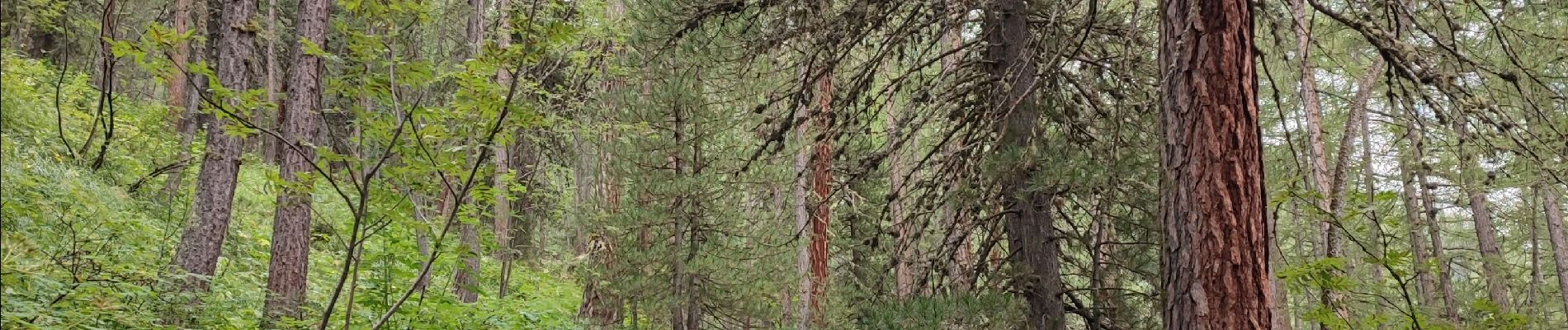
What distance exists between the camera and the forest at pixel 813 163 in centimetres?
349

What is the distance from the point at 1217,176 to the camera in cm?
345

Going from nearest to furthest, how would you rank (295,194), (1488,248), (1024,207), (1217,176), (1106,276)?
(1217,176)
(1024,207)
(1106,276)
(295,194)
(1488,248)

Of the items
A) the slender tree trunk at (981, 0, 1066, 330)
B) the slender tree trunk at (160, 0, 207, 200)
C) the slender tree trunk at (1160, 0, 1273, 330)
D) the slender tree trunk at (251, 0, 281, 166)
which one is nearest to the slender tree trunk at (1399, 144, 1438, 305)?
the slender tree trunk at (981, 0, 1066, 330)

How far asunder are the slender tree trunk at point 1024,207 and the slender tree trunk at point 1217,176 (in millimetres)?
2016

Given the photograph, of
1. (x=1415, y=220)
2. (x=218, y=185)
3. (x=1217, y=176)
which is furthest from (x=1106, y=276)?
(x=1415, y=220)

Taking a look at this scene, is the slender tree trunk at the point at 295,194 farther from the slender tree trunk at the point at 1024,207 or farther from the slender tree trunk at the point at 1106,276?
the slender tree trunk at the point at 1106,276

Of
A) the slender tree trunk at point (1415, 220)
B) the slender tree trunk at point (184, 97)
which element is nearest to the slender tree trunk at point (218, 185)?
the slender tree trunk at point (184, 97)

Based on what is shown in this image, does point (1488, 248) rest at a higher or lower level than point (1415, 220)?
higher

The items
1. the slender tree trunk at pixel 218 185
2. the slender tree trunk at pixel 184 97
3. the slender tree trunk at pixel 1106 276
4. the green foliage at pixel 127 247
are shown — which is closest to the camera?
the green foliage at pixel 127 247

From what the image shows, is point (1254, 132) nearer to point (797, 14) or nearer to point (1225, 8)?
point (1225, 8)

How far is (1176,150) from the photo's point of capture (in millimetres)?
3570

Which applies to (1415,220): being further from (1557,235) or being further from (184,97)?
(184,97)

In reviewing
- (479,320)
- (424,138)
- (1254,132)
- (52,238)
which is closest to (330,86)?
(424,138)

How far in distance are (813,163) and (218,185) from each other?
16.4 ft
